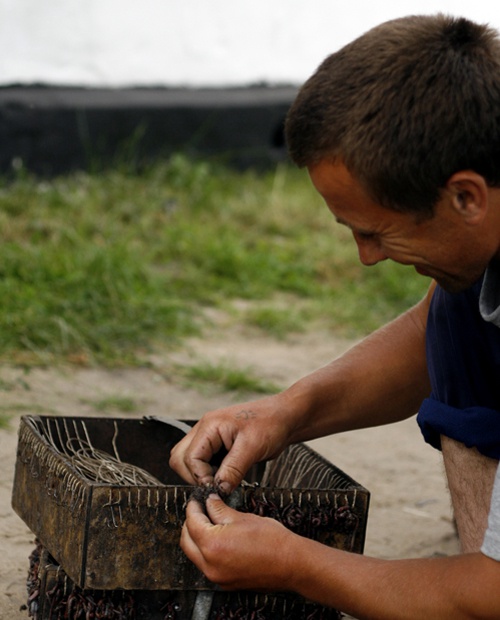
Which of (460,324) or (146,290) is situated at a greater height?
(460,324)

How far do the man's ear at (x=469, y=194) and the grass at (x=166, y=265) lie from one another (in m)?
2.69

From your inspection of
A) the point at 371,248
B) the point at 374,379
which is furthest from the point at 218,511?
the point at 374,379

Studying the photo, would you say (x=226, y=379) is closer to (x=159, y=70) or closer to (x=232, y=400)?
(x=232, y=400)

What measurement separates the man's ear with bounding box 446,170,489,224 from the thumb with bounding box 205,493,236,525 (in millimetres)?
716

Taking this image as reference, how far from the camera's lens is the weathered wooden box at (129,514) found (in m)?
2.23

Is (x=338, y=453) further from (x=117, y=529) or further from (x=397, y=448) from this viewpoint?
(x=117, y=529)

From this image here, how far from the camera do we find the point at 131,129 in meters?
7.00

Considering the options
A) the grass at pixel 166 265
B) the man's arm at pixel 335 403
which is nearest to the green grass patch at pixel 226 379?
the grass at pixel 166 265

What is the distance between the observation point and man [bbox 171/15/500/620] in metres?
1.96

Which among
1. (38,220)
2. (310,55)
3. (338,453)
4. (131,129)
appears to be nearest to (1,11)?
(131,129)

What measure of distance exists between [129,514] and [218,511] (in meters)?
0.21

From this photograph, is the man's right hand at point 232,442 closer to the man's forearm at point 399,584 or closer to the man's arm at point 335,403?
the man's arm at point 335,403

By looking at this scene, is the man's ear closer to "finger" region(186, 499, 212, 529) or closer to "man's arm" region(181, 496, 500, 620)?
"man's arm" region(181, 496, 500, 620)

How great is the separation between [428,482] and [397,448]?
0.30 meters
